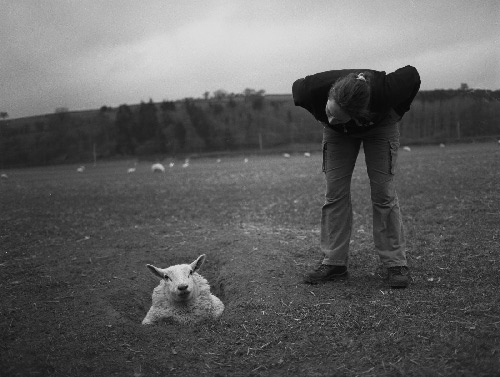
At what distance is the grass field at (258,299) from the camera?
3074 millimetres

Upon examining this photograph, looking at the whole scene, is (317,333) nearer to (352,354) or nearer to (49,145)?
(352,354)

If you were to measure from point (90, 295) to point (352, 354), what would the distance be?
331 centimetres

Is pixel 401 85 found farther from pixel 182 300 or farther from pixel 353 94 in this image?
pixel 182 300

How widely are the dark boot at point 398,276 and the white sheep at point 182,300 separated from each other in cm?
209

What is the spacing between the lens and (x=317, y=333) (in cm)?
346

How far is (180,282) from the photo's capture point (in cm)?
485

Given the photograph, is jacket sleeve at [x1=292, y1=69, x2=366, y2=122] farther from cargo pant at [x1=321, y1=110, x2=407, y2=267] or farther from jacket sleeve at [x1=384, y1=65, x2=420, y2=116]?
cargo pant at [x1=321, y1=110, x2=407, y2=267]

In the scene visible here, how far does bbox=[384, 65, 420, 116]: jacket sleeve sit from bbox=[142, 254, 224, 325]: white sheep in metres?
3.20

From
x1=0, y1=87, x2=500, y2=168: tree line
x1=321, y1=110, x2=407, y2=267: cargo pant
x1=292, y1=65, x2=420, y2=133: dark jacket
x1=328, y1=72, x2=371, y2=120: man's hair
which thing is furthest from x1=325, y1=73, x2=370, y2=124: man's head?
x1=0, y1=87, x2=500, y2=168: tree line

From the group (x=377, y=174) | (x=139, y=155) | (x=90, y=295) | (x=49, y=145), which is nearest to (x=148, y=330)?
(x=90, y=295)

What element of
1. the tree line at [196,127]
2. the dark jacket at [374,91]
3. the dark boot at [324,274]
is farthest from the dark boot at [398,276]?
the tree line at [196,127]

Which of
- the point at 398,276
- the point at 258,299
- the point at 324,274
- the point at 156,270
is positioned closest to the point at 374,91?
the point at 398,276

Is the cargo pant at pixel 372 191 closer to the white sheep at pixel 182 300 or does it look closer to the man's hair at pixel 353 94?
the man's hair at pixel 353 94

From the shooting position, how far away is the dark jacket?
3.74 m
